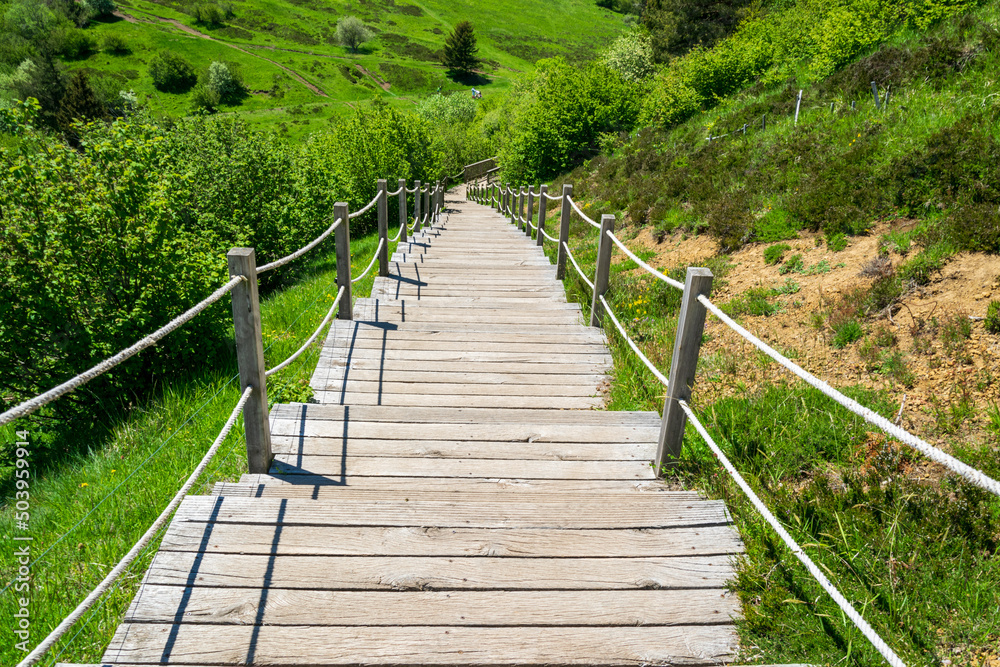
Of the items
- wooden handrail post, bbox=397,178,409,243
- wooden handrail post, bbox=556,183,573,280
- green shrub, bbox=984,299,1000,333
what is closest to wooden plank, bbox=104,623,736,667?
green shrub, bbox=984,299,1000,333

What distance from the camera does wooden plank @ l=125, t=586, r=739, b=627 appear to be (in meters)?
2.13

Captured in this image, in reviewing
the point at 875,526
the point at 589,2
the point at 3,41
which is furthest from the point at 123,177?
the point at 589,2

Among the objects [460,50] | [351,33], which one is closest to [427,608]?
[460,50]

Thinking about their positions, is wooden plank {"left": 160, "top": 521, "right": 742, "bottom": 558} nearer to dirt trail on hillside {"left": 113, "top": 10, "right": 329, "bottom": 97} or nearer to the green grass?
the green grass

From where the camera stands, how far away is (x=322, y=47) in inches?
4409

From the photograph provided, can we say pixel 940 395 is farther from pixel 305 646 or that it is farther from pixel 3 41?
pixel 3 41

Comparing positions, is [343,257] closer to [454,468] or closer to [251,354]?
[251,354]

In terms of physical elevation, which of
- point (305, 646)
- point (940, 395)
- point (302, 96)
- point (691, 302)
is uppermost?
point (302, 96)

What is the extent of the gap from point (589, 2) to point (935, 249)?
190m

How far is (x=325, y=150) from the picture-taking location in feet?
76.2

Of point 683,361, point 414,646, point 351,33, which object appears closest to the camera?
point 414,646

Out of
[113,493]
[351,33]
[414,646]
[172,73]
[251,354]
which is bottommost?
[113,493]

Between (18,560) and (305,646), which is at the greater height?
(305,646)

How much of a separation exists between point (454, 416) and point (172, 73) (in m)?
105
